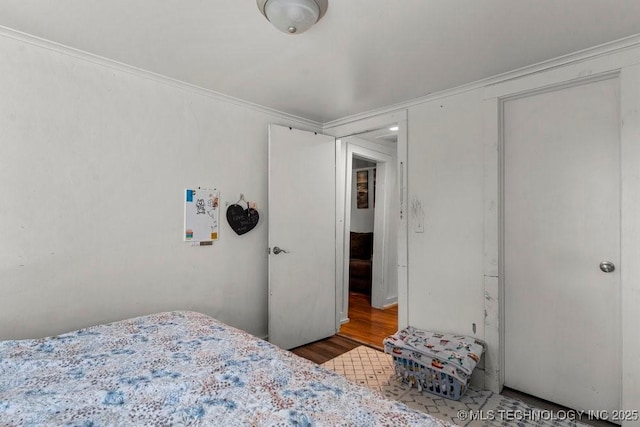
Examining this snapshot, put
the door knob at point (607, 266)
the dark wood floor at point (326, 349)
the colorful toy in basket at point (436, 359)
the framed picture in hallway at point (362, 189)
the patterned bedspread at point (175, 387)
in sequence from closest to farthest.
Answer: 1. the patterned bedspread at point (175, 387)
2. the door knob at point (607, 266)
3. the colorful toy in basket at point (436, 359)
4. the dark wood floor at point (326, 349)
5. the framed picture in hallway at point (362, 189)

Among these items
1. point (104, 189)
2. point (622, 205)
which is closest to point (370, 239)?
point (622, 205)

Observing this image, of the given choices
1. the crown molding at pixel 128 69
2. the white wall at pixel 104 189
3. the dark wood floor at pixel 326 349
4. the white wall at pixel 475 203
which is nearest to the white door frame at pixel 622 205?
the white wall at pixel 475 203

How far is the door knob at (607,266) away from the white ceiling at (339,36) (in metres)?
1.38

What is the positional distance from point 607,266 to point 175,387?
2555 millimetres

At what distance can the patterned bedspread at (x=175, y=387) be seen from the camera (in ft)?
3.37

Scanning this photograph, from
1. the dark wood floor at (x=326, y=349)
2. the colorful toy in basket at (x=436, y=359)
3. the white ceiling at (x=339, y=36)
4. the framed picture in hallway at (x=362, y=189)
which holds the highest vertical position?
the white ceiling at (x=339, y=36)

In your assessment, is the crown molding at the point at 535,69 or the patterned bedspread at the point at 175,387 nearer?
the patterned bedspread at the point at 175,387

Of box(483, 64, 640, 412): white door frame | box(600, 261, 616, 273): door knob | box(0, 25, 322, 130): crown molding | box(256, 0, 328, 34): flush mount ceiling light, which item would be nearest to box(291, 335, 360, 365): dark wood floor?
box(483, 64, 640, 412): white door frame

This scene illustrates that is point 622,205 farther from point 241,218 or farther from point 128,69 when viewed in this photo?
point 128,69

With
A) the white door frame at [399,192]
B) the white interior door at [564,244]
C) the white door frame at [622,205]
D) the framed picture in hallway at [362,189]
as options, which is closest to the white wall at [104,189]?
the white door frame at [399,192]

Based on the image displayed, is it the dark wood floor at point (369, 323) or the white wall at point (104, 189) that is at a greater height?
the white wall at point (104, 189)

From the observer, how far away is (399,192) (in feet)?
9.82

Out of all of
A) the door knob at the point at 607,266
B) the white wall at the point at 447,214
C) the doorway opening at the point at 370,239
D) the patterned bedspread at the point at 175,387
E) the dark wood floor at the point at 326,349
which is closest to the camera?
the patterned bedspread at the point at 175,387

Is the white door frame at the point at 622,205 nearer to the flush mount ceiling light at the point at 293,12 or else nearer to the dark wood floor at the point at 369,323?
the dark wood floor at the point at 369,323
